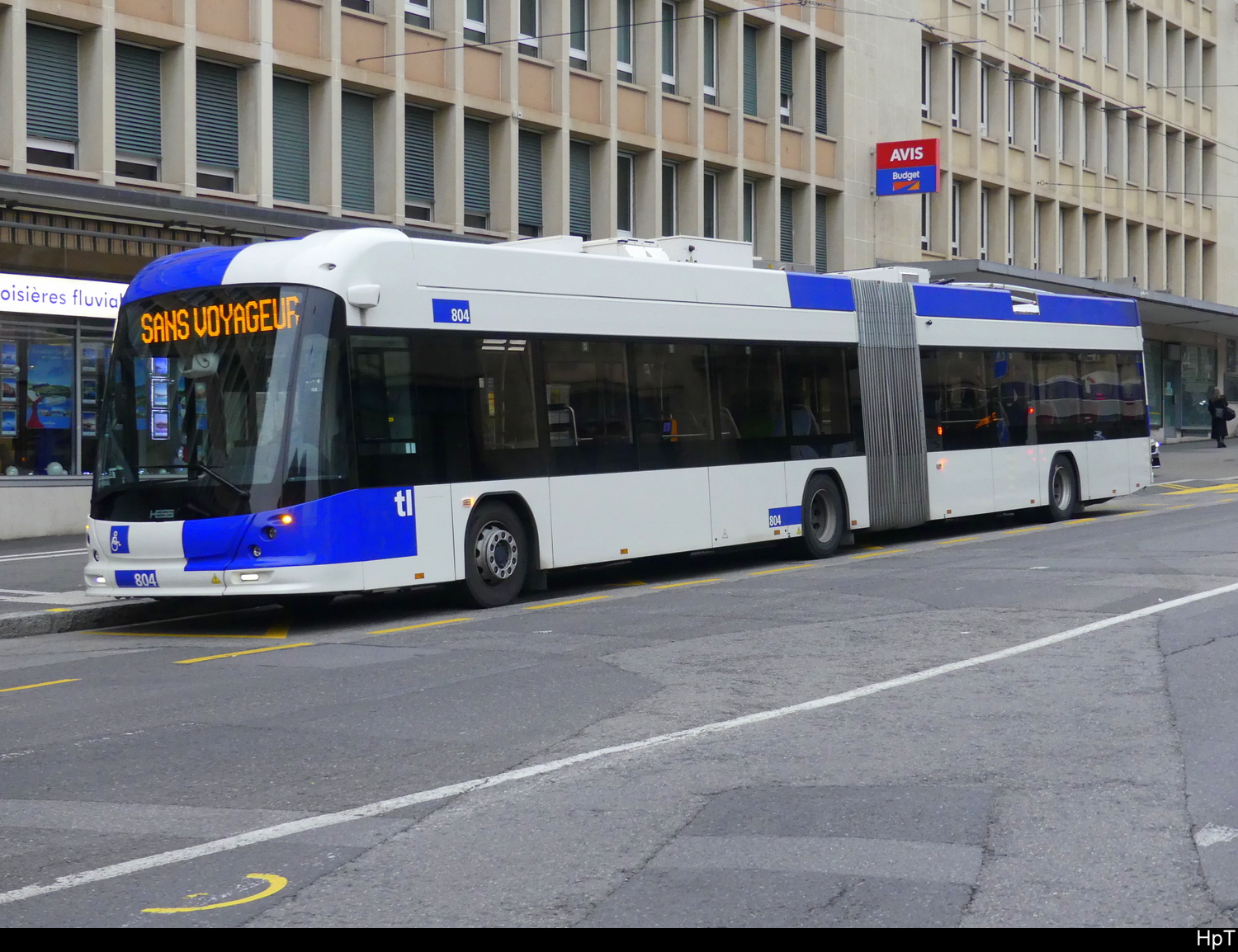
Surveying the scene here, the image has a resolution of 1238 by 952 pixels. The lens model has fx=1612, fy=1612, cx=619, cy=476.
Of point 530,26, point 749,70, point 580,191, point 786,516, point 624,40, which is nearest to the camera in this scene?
point 786,516

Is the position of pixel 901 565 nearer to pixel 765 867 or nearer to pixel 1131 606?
pixel 1131 606

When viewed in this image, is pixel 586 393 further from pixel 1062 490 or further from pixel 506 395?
pixel 1062 490

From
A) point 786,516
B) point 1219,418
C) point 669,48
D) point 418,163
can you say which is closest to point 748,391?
point 786,516

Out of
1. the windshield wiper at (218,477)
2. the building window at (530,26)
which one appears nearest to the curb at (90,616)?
the windshield wiper at (218,477)

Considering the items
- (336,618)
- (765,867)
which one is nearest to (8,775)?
(765,867)

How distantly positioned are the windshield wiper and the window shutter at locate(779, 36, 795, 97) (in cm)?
2489

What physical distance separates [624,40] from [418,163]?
249 inches

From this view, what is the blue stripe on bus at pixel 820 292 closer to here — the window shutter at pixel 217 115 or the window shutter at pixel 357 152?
the window shutter at pixel 217 115

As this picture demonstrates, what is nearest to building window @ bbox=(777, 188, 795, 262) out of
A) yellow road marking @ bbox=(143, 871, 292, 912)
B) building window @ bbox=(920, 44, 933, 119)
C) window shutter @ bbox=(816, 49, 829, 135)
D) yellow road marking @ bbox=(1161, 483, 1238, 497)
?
window shutter @ bbox=(816, 49, 829, 135)

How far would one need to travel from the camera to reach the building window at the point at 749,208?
112ft

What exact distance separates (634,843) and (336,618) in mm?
8362

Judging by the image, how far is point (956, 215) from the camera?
42.6m

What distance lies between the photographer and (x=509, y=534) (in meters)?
14.0

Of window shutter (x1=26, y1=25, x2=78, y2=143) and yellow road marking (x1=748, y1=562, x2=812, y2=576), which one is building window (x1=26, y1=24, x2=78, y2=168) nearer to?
window shutter (x1=26, y1=25, x2=78, y2=143)
